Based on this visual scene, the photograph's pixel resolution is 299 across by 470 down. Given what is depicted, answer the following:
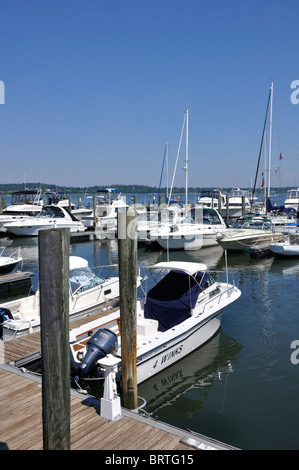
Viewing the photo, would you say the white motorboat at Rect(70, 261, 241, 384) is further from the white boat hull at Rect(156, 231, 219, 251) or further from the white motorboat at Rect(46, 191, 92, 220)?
the white motorboat at Rect(46, 191, 92, 220)

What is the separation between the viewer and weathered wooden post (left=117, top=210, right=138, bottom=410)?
5.79 m

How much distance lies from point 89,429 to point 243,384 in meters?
4.44

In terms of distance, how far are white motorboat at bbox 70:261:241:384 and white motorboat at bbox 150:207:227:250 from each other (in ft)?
47.4

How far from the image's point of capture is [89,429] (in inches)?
215

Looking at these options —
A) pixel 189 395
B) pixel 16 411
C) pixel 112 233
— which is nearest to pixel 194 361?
pixel 189 395

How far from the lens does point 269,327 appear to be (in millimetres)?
12031

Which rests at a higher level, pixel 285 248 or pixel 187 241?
pixel 187 241

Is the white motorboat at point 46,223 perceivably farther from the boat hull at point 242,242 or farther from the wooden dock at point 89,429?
the wooden dock at point 89,429

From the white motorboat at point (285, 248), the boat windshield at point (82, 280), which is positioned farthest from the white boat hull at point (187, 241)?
the boat windshield at point (82, 280)

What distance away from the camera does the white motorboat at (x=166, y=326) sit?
26.6 feet

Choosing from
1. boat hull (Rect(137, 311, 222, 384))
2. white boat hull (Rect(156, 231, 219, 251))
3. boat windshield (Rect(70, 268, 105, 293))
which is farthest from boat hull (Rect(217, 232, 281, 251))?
boat hull (Rect(137, 311, 222, 384))

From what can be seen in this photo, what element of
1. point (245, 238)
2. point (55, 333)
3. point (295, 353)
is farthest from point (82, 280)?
point (245, 238)

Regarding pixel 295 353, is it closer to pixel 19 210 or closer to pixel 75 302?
pixel 75 302
